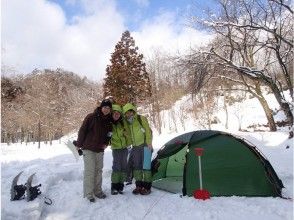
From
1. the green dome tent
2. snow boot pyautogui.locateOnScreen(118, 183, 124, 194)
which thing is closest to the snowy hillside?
snow boot pyautogui.locateOnScreen(118, 183, 124, 194)

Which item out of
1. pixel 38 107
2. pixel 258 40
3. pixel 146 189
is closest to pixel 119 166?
pixel 146 189

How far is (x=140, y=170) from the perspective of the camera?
7.95 meters

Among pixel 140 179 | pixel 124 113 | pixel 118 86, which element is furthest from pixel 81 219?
pixel 118 86

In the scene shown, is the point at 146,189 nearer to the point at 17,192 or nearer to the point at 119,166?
the point at 119,166

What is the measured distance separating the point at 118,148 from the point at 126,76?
26521 millimetres

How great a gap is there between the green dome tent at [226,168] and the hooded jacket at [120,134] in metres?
1.16

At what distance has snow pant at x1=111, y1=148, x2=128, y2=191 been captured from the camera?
7.85 m

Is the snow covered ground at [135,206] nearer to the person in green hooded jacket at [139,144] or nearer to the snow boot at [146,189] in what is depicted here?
the snow boot at [146,189]

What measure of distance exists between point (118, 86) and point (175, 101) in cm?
1604

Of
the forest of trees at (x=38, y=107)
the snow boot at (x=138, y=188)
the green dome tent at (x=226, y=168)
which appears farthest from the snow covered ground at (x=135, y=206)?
the forest of trees at (x=38, y=107)

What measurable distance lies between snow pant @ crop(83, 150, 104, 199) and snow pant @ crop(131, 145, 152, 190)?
0.84 meters

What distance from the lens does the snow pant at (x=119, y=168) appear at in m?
7.85

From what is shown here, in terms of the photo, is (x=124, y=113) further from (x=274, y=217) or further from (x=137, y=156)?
(x=274, y=217)

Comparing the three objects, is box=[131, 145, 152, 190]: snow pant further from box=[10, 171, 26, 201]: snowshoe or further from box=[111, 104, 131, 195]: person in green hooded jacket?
box=[10, 171, 26, 201]: snowshoe
